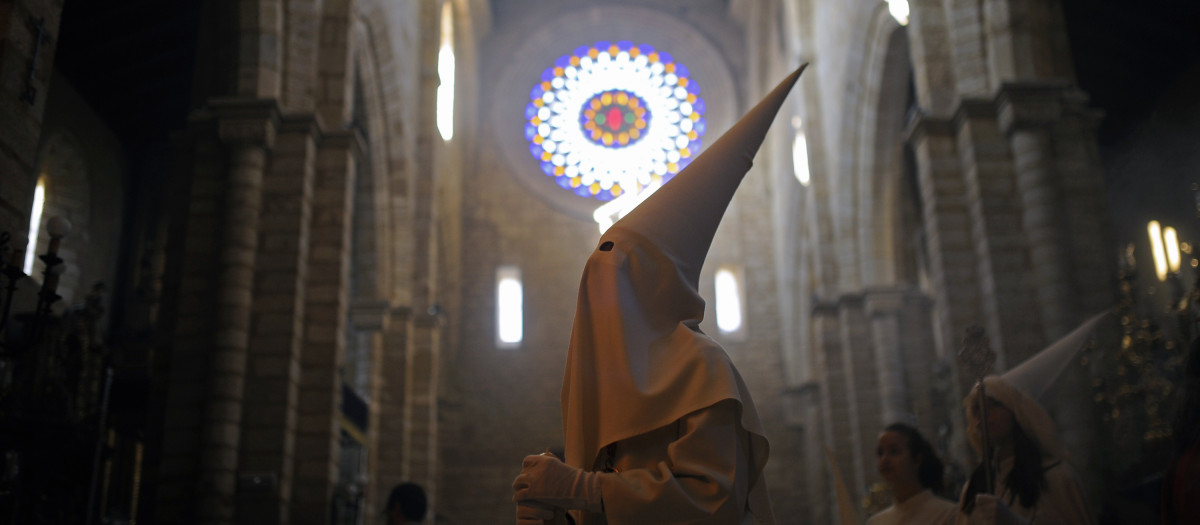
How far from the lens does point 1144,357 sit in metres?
7.80

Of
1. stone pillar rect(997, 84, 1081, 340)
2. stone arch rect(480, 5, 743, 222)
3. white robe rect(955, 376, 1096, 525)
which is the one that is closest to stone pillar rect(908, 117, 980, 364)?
stone pillar rect(997, 84, 1081, 340)

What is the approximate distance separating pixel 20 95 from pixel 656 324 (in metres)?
3.69

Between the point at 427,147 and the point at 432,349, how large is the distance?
8.84 ft

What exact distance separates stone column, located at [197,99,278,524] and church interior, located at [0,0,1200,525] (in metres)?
0.02

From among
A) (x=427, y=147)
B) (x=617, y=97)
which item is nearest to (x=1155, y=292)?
(x=427, y=147)

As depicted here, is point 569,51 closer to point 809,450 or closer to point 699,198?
point 809,450

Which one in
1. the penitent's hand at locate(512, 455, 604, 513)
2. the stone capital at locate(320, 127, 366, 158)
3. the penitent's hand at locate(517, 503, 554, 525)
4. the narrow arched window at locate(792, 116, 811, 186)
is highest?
the narrow arched window at locate(792, 116, 811, 186)

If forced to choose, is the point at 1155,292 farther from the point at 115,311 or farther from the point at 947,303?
the point at 115,311

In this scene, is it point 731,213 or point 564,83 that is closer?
point 731,213

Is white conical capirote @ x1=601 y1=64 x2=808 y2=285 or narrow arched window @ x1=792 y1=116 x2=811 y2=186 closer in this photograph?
white conical capirote @ x1=601 y1=64 x2=808 y2=285

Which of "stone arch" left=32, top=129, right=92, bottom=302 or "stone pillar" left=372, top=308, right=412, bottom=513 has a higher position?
"stone arch" left=32, top=129, right=92, bottom=302

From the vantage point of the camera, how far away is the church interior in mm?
7738

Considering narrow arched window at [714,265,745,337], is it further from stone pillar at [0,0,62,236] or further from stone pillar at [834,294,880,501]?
stone pillar at [0,0,62,236]

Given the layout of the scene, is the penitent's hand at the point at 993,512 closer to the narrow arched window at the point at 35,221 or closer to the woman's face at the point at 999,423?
the woman's face at the point at 999,423
